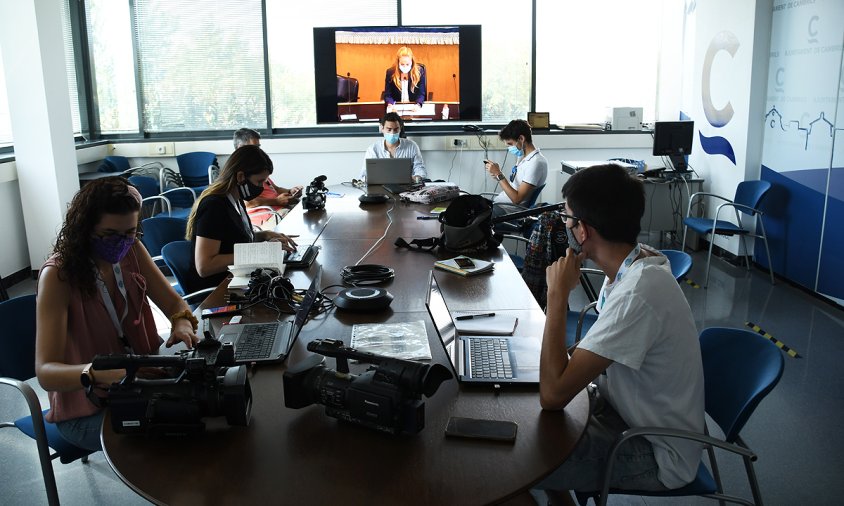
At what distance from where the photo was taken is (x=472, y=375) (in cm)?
194

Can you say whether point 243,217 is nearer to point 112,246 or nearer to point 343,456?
point 112,246

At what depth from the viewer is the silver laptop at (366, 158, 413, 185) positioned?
5.61 metres

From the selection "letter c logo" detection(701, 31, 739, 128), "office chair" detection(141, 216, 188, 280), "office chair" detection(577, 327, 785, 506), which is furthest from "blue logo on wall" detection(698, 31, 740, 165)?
"office chair" detection(141, 216, 188, 280)

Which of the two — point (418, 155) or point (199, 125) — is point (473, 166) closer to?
point (418, 155)

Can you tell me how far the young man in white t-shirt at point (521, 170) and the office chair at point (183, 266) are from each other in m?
2.50

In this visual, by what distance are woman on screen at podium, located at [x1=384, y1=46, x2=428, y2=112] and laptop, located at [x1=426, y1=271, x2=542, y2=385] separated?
5.55 meters

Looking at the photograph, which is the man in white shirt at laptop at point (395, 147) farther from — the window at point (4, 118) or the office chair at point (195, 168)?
the window at point (4, 118)

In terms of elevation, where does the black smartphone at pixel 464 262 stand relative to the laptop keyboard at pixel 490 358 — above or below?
above

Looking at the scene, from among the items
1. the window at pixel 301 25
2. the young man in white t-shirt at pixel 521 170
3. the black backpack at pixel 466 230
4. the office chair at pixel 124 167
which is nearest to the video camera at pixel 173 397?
the black backpack at pixel 466 230

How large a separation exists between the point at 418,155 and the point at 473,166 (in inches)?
55.4

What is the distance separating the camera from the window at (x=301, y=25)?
775 cm

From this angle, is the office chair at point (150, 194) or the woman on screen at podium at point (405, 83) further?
the woman on screen at podium at point (405, 83)

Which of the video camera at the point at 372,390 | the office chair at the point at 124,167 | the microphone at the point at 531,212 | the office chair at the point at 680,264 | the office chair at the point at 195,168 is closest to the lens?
the video camera at the point at 372,390

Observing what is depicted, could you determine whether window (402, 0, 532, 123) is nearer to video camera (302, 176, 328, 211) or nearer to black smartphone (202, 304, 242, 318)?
video camera (302, 176, 328, 211)
